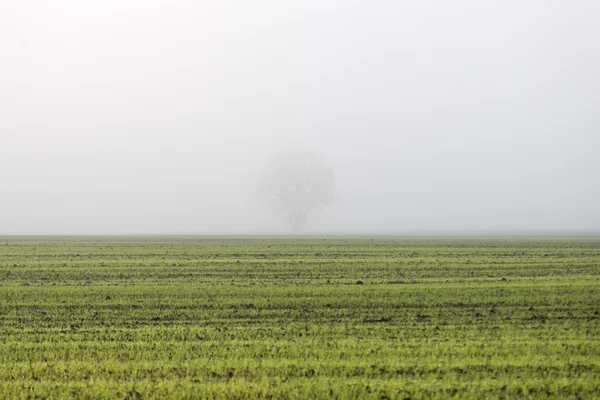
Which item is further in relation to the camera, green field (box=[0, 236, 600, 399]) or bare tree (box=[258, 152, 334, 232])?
bare tree (box=[258, 152, 334, 232])

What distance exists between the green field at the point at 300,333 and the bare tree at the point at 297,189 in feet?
210

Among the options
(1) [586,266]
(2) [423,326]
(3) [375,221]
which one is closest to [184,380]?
(2) [423,326]

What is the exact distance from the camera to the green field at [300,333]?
8.67 metres

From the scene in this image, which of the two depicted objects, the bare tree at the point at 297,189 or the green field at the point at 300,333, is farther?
the bare tree at the point at 297,189

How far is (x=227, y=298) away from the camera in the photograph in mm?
16344

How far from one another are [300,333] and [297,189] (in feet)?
248

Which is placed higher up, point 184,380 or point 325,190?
point 325,190

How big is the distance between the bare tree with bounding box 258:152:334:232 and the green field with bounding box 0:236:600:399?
2519 inches

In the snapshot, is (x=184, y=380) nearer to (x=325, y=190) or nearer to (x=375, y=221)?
(x=325, y=190)

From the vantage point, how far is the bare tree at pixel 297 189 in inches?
3423

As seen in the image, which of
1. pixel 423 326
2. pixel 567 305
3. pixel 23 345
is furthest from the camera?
→ pixel 567 305

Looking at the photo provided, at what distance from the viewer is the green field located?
8672mm

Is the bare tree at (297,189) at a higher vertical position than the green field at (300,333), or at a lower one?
higher

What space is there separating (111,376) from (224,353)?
6.62 feet
